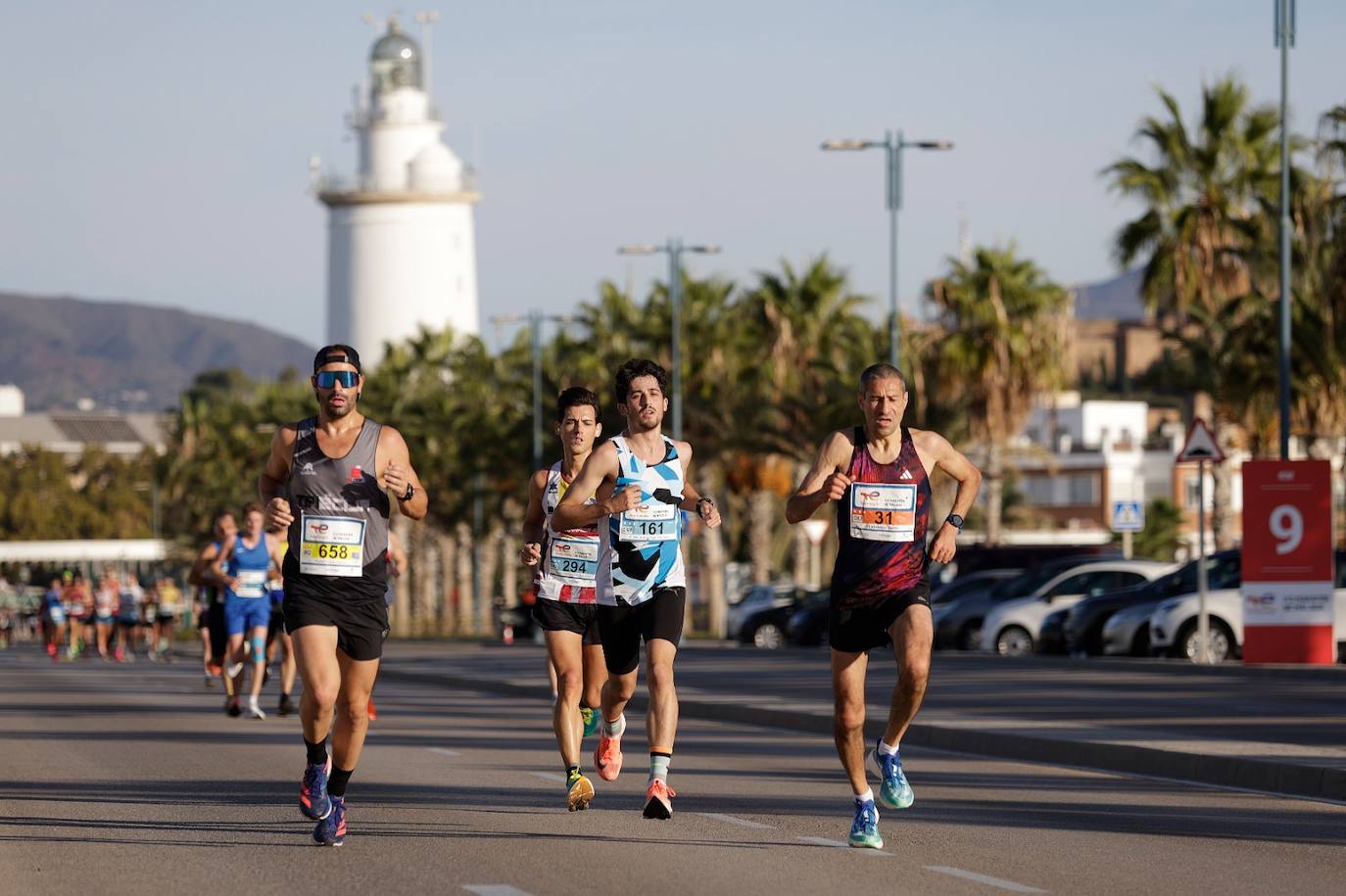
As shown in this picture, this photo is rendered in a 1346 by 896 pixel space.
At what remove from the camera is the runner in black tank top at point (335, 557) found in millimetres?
10742

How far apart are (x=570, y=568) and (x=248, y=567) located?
9.11 meters

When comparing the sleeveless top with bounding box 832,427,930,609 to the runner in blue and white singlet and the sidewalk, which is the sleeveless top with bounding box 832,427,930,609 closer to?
the runner in blue and white singlet

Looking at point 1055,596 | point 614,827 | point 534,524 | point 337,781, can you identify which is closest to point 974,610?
point 1055,596

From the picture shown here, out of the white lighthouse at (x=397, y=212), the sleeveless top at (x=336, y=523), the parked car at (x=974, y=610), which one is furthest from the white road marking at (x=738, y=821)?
the white lighthouse at (x=397, y=212)

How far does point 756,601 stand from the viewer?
47.1 meters

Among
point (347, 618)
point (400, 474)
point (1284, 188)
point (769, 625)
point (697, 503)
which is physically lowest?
point (769, 625)

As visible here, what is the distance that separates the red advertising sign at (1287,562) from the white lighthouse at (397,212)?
2647 inches

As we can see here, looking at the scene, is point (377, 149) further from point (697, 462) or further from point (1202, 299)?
point (1202, 299)

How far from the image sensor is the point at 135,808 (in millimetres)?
12766

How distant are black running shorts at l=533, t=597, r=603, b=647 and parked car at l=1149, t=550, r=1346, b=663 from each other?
19396 mm

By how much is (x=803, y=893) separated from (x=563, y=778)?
5.49 m

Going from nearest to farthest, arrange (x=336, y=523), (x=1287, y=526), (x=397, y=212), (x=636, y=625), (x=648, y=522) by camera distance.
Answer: (x=336, y=523) < (x=648, y=522) < (x=636, y=625) < (x=1287, y=526) < (x=397, y=212)

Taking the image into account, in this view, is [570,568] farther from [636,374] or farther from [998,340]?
[998,340]

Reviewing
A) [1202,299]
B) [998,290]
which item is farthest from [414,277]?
[1202,299]
